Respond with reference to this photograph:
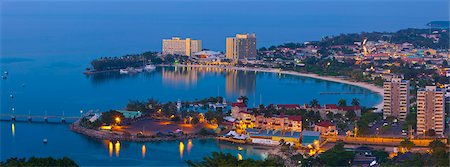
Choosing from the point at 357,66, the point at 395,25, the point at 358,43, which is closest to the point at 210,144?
the point at 357,66

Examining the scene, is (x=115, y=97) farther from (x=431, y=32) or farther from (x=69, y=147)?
(x=431, y=32)

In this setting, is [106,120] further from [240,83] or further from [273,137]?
[240,83]

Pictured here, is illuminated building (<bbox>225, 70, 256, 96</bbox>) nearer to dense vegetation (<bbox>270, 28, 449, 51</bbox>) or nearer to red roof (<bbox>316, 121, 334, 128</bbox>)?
dense vegetation (<bbox>270, 28, 449, 51</bbox>)

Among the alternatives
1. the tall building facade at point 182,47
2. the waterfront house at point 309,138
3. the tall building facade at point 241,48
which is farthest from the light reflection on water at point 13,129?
the tall building facade at point 182,47

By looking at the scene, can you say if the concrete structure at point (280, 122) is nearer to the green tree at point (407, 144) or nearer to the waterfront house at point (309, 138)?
the waterfront house at point (309, 138)

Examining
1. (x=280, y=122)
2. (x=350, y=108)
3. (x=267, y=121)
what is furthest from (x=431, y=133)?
(x=267, y=121)
